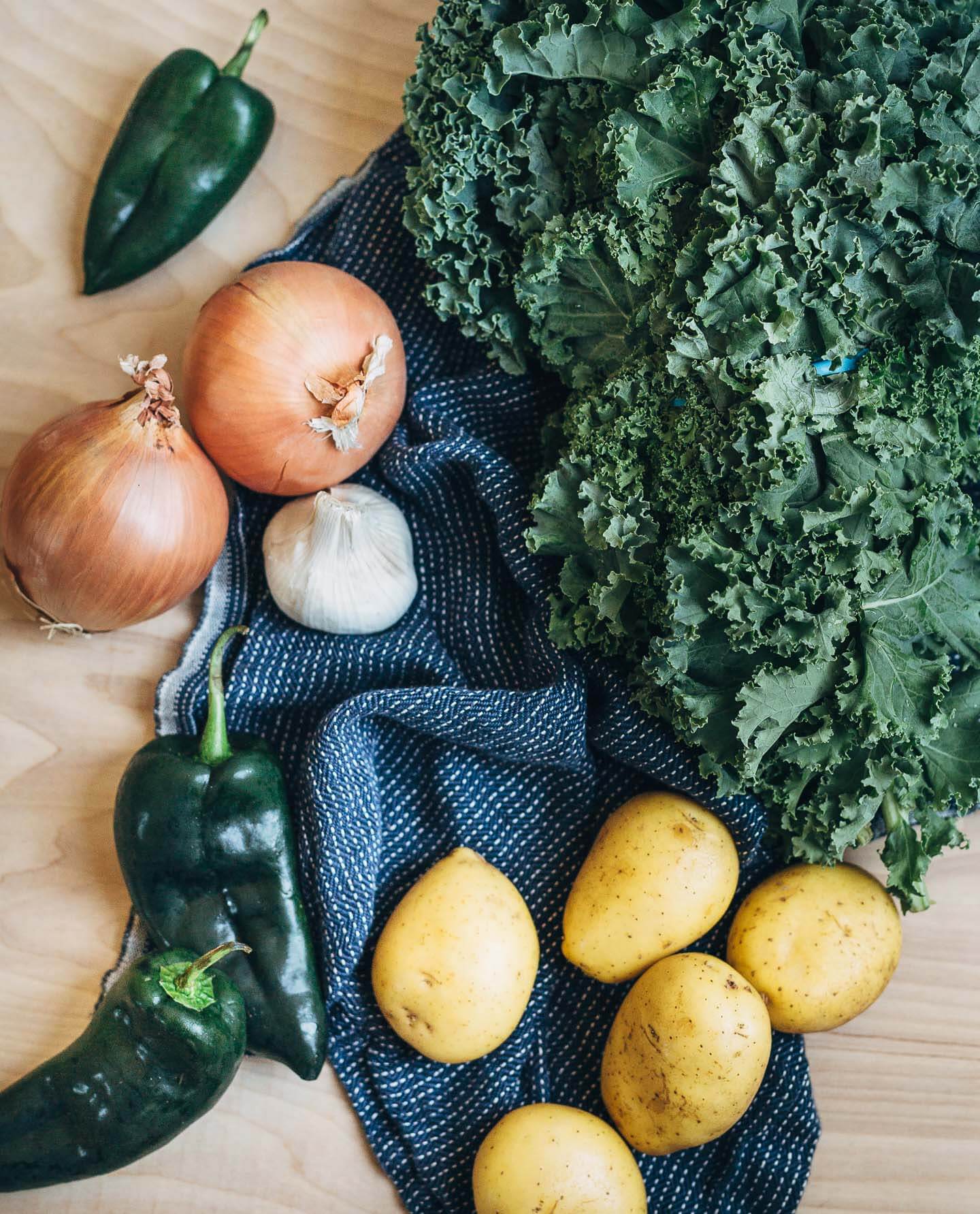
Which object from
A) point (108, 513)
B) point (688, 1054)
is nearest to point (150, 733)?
point (108, 513)

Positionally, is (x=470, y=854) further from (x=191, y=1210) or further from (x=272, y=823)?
(x=191, y=1210)

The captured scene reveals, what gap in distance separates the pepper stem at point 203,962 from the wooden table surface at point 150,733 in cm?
21

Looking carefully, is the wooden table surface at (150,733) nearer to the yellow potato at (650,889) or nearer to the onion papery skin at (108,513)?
the onion papery skin at (108,513)

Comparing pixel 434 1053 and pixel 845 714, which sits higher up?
pixel 845 714

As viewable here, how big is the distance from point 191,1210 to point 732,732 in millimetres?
949

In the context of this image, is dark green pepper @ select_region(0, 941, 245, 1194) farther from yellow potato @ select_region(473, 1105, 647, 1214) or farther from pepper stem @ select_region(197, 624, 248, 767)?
yellow potato @ select_region(473, 1105, 647, 1214)

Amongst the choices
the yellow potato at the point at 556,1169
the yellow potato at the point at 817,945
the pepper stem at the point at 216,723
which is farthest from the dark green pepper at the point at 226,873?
the yellow potato at the point at 817,945

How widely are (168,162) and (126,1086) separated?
1.23 metres

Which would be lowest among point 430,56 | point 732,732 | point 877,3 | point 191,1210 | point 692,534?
point 191,1210

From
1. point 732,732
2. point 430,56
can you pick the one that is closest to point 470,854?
point 732,732

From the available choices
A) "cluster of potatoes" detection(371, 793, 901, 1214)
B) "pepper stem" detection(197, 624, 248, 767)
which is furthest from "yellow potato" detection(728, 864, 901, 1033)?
"pepper stem" detection(197, 624, 248, 767)

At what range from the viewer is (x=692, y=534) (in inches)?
47.3

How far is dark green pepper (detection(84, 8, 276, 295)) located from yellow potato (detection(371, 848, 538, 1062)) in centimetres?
97

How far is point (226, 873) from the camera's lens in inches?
53.4
